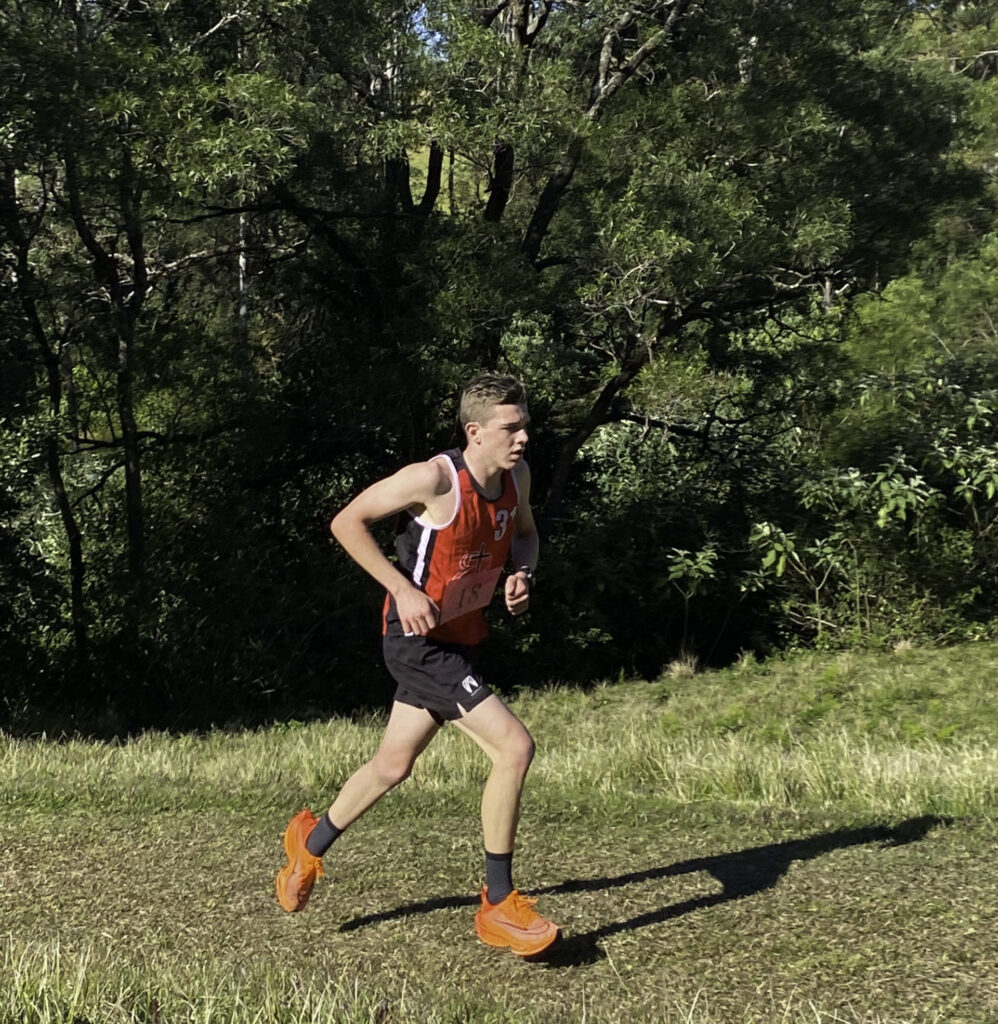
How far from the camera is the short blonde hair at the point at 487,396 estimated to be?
13.6 feet

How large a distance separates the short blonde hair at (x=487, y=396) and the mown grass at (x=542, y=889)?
5.83ft

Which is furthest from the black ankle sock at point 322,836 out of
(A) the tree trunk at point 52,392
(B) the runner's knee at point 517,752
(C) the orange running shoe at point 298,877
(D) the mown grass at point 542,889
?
(A) the tree trunk at point 52,392

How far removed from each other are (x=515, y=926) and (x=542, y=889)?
2.32 feet

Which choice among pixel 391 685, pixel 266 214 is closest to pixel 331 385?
pixel 266 214

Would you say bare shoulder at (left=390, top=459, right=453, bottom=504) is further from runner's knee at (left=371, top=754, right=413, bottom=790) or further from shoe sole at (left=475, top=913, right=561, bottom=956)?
shoe sole at (left=475, top=913, right=561, bottom=956)

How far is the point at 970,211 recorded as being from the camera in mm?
16578

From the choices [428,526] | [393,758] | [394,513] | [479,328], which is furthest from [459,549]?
[479,328]

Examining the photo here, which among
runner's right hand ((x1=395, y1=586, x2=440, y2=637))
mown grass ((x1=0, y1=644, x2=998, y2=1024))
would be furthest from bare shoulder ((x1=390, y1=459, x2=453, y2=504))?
mown grass ((x1=0, y1=644, x2=998, y2=1024))

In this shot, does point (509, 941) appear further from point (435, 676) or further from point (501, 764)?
point (435, 676)

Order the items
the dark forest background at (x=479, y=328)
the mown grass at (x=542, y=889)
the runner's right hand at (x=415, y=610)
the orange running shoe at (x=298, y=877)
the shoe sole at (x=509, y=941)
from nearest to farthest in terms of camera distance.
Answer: the mown grass at (x=542, y=889) < the shoe sole at (x=509, y=941) < the runner's right hand at (x=415, y=610) < the orange running shoe at (x=298, y=877) < the dark forest background at (x=479, y=328)

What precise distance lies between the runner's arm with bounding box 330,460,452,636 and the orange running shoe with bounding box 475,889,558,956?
0.93 meters

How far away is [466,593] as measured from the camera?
166 inches

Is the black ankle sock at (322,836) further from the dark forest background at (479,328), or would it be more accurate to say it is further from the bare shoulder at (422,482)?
the dark forest background at (479,328)

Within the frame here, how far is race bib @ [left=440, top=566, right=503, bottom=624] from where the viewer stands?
4176mm
